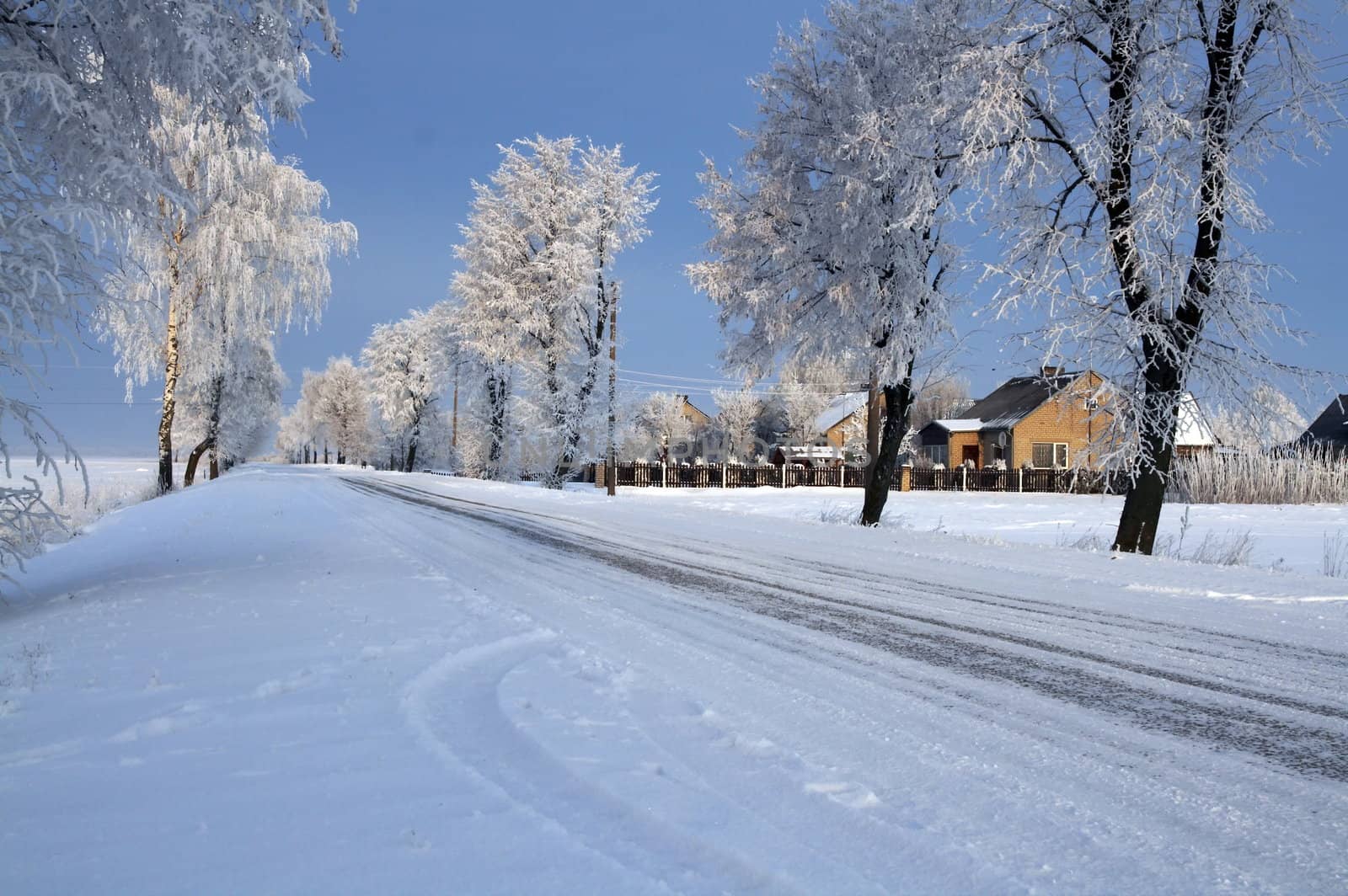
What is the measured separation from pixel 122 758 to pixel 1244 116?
13.3 metres

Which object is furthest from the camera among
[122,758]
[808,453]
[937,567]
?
[808,453]

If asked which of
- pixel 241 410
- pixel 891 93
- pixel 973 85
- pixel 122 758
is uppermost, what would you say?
pixel 891 93

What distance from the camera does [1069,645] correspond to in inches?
200

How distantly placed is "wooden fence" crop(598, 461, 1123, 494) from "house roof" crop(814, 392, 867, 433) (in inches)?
723

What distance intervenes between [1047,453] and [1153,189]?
4623 cm

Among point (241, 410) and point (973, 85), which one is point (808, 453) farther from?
point (973, 85)

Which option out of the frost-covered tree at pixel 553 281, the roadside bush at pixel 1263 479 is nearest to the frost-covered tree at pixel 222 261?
the frost-covered tree at pixel 553 281

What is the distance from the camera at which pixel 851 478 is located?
44125mm

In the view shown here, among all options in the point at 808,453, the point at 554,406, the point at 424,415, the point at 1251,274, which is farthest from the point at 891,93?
the point at 424,415

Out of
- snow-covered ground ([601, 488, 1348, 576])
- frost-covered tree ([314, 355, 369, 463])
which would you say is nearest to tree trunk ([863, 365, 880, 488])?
snow-covered ground ([601, 488, 1348, 576])

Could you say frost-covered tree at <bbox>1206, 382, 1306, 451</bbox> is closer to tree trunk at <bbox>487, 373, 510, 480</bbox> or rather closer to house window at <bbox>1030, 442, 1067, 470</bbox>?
tree trunk at <bbox>487, 373, 510, 480</bbox>

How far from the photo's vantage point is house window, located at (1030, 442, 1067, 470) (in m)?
51.8

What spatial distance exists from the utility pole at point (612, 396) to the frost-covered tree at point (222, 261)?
877 centimetres

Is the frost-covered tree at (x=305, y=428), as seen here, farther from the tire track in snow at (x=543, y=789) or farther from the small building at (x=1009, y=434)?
the tire track in snow at (x=543, y=789)
